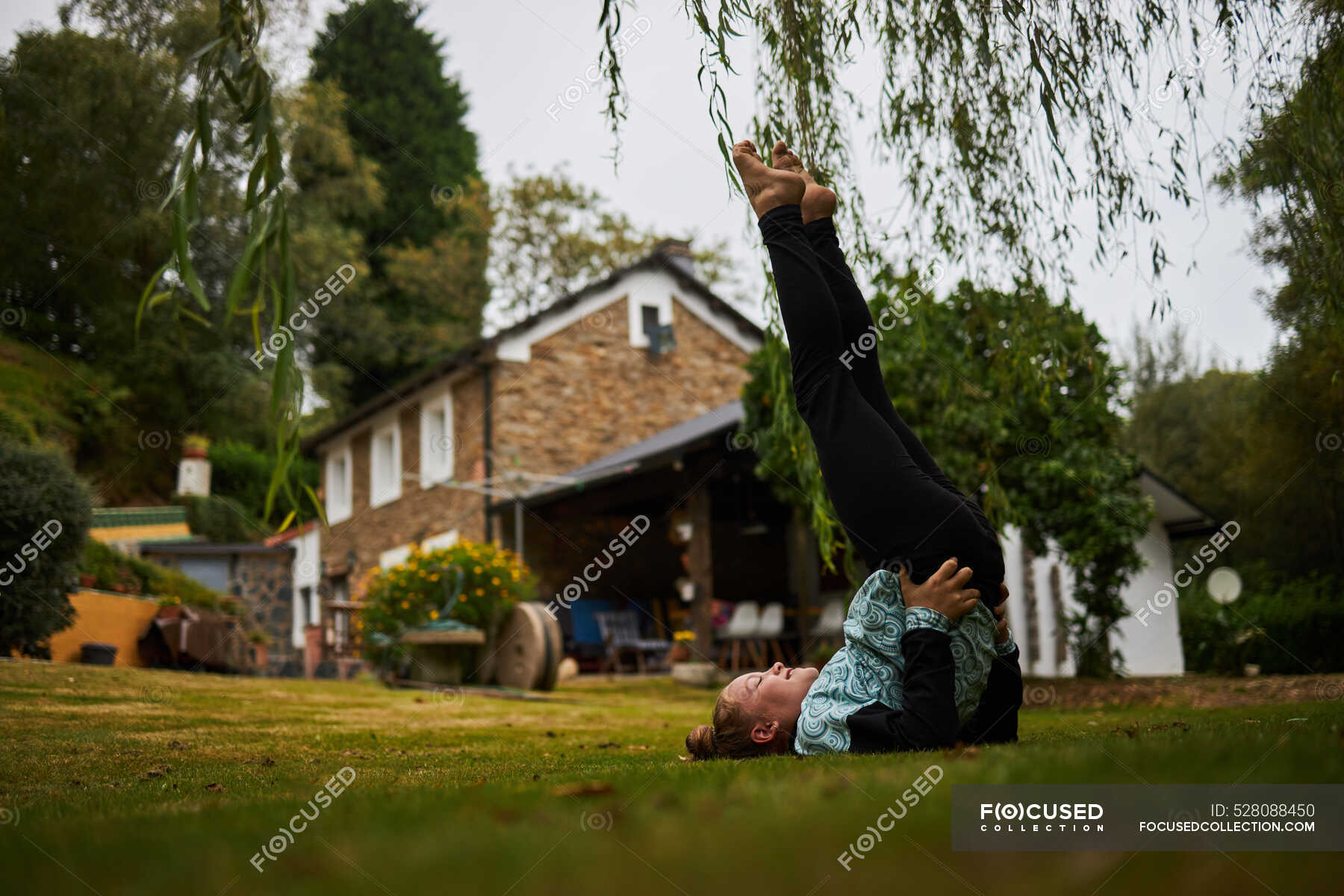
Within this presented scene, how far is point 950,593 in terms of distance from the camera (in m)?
2.51

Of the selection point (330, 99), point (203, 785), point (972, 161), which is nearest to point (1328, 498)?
point (972, 161)

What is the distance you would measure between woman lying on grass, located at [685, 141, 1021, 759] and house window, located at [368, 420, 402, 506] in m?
15.6

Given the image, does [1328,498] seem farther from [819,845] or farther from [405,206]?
[405,206]

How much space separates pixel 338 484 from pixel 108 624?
10628 millimetres

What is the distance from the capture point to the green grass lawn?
3.76ft

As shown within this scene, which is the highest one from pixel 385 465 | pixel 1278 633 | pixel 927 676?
pixel 385 465

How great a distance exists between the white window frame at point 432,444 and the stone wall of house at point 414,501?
12cm

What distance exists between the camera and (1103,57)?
3.98m

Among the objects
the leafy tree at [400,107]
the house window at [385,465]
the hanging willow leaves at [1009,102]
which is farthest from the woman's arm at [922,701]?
the leafy tree at [400,107]

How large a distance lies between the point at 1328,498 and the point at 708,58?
1826 cm

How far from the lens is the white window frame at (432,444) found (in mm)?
16203

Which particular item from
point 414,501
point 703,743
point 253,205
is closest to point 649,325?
point 414,501

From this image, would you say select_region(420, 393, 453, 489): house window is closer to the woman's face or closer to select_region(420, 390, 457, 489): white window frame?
select_region(420, 390, 457, 489): white window frame

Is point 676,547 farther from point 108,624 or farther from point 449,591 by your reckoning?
point 108,624
